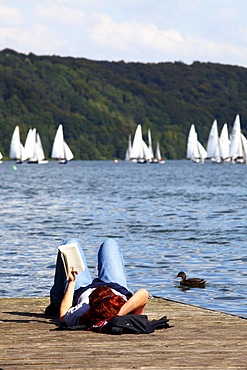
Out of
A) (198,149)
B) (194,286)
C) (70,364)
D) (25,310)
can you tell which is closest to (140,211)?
(194,286)

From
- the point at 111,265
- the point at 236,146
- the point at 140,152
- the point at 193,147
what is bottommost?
the point at 111,265

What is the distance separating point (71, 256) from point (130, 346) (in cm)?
128

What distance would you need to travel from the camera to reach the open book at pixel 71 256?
853 centimetres

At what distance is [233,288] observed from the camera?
15602 mm

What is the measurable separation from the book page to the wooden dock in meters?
0.88

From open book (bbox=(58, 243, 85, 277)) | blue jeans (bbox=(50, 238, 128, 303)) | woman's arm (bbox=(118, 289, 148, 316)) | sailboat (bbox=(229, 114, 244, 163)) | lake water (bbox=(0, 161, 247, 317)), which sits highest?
sailboat (bbox=(229, 114, 244, 163))

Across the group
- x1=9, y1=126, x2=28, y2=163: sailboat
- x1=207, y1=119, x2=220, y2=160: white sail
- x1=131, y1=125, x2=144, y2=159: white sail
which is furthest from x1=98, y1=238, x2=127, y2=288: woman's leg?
x1=131, y1=125, x2=144, y2=159: white sail

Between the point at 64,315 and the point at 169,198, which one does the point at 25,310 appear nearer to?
the point at 64,315

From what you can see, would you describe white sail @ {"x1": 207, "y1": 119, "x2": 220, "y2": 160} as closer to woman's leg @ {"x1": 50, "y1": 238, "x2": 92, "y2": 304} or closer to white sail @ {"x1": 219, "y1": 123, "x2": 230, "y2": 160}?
white sail @ {"x1": 219, "y1": 123, "x2": 230, "y2": 160}

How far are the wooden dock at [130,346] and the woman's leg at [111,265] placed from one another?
0.89 meters

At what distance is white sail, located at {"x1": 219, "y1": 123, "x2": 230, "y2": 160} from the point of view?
141m

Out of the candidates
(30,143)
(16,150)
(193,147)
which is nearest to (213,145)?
(193,147)

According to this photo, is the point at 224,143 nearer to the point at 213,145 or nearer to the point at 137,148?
the point at 213,145

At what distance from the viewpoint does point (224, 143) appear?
467 feet
